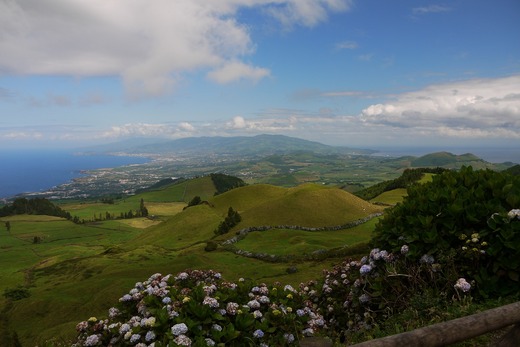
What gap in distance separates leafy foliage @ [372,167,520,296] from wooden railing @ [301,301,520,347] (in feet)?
15.2

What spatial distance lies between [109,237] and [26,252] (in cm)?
3474

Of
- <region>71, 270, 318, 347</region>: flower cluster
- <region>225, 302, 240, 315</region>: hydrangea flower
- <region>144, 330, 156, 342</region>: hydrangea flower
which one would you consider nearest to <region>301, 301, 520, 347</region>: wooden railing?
<region>71, 270, 318, 347</region>: flower cluster

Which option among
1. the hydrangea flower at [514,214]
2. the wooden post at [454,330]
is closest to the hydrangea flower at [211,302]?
the wooden post at [454,330]

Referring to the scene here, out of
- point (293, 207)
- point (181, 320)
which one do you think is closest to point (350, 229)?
point (293, 207)

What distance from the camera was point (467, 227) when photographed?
10164 mm

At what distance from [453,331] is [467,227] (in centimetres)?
675

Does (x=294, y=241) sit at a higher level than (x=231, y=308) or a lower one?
lower

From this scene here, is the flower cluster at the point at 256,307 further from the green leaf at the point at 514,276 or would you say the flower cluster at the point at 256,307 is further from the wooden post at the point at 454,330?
the wooden post at the point at 454,330

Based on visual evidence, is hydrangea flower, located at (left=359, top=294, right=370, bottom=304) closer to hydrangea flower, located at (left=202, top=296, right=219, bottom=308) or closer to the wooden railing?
hydrangea flower, located at (left=202, top=296, right=219, bottom=308)

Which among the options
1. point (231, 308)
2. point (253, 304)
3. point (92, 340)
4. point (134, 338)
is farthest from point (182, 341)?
point (92, 340)

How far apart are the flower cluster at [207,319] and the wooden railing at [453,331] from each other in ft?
10.0

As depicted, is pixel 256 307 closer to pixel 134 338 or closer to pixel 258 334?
pixel 258 334

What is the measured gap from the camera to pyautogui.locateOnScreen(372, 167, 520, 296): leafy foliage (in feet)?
29.5

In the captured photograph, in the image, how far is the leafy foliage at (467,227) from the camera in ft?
29.5
